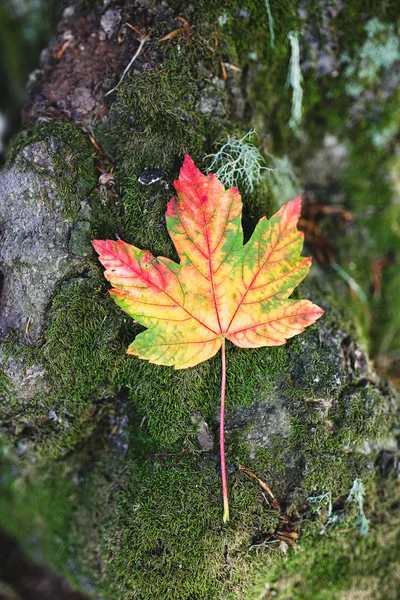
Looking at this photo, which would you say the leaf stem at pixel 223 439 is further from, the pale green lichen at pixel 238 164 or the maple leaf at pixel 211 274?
the pale green lichen at pixel 238 164

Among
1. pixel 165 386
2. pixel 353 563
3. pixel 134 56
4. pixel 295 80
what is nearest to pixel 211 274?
pixel 165 386

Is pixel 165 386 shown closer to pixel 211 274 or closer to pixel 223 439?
pixel 223 439

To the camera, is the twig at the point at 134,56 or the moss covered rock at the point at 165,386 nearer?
the moss covered rock at the point at 165,386

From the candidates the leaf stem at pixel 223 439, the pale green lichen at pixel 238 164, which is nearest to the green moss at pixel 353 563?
the leaf stem at pixel 223 439

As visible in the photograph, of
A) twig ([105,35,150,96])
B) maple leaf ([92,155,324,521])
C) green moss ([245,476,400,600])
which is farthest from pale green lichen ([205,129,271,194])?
green moss ([245,476,400,600])

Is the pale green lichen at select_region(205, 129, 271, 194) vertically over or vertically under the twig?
under

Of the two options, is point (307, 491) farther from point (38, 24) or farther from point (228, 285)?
point (38, 24)

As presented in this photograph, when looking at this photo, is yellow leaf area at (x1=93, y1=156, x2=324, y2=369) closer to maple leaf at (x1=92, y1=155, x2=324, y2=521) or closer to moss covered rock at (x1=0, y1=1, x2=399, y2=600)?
maple leaf at (x1=92, y1=155, x2=324, y2=521)

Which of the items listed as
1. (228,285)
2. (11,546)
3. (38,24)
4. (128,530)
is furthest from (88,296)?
(11,546)
